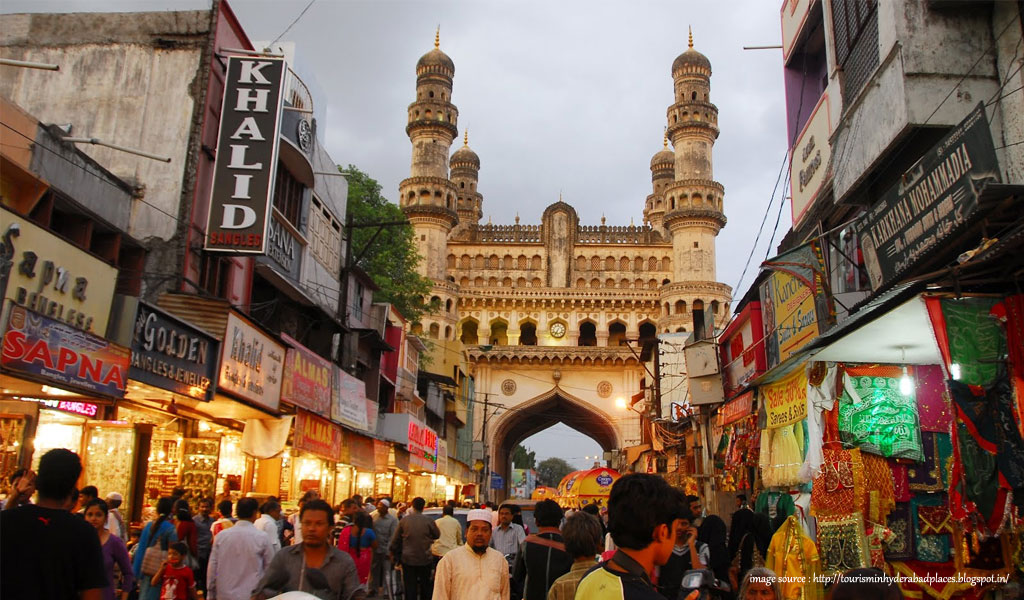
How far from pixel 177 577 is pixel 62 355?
8.45 ft

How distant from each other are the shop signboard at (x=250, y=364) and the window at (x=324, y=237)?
397 centimetres

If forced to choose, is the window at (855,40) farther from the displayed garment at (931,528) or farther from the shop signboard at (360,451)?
the shop signboard at (360,451)

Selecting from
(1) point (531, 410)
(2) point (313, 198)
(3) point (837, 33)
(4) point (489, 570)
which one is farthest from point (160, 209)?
(1) point (531, 410)

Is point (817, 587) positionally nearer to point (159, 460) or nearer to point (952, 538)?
point (952, 538)

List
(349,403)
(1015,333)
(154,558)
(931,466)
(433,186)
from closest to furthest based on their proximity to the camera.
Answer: (1015,333) → (154,558) → (931,466) → (349,403) → (433,186)

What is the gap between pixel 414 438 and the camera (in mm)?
21500

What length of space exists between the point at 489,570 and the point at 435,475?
81.7 ft

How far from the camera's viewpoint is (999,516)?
557 centimetres

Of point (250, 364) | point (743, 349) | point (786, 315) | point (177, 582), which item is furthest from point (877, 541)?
point (250, 364)

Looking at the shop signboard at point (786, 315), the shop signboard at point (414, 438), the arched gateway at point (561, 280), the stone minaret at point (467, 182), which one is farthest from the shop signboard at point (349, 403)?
the stone minaret at point (467, 182)

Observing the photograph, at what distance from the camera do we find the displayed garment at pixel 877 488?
260 inches

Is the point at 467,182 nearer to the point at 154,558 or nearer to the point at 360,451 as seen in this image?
the point at 360,451

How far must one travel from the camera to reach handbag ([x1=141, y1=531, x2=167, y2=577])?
233 inches

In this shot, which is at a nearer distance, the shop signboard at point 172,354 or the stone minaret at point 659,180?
the shop signboard at point 172,354
